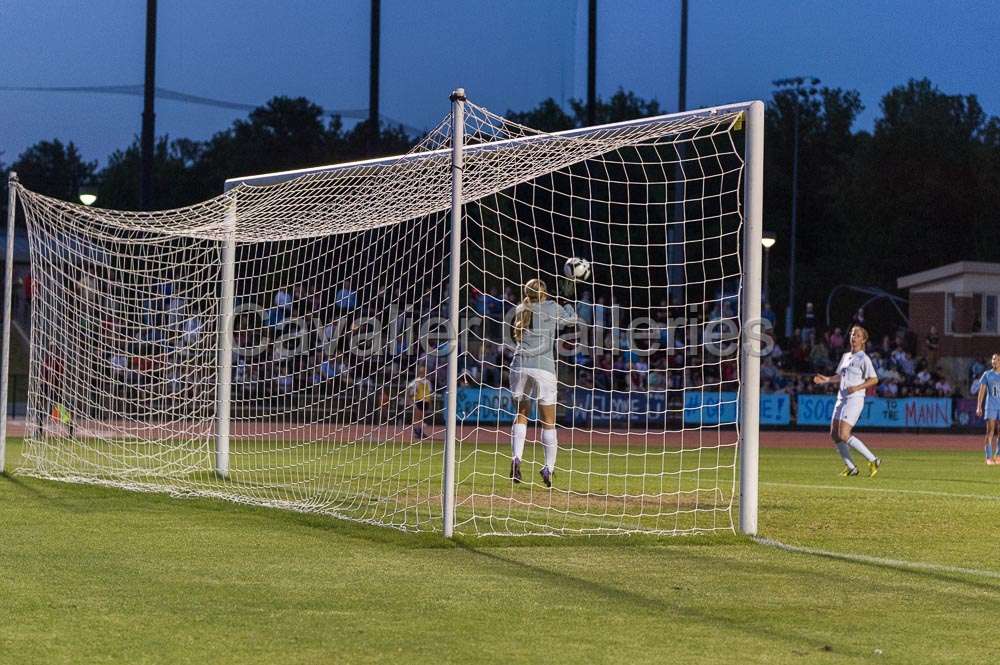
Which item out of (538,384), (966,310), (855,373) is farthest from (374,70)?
(966,310)

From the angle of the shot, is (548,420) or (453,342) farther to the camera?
(548,420)

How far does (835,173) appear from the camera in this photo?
68.3m

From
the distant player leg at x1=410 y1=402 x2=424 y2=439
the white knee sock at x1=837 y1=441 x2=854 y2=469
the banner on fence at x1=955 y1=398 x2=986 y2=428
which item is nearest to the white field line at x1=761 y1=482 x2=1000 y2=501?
the white knee sock at x1=837 y1=441 x2=854 y2=469

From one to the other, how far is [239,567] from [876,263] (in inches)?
2360

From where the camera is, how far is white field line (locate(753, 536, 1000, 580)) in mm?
7879

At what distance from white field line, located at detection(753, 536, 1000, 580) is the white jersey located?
7.55 m

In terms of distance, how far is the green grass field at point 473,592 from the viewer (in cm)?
551

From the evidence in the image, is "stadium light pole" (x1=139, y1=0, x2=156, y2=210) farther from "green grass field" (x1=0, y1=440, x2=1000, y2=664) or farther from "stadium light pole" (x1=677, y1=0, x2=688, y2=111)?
"green grass field" (x1=0, y1=440, x2=1000, y2=664)

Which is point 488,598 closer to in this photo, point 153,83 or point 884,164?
point 153,83

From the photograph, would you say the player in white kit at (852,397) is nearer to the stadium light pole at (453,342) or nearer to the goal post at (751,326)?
the goal post at (751,326)

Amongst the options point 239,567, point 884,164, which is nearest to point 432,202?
point 239,567

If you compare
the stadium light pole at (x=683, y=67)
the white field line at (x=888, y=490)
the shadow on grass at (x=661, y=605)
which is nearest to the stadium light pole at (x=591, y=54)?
the stadium light pole at (x=683, y=67)

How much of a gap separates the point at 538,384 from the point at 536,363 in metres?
0.22

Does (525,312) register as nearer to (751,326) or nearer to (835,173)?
(751,326)
